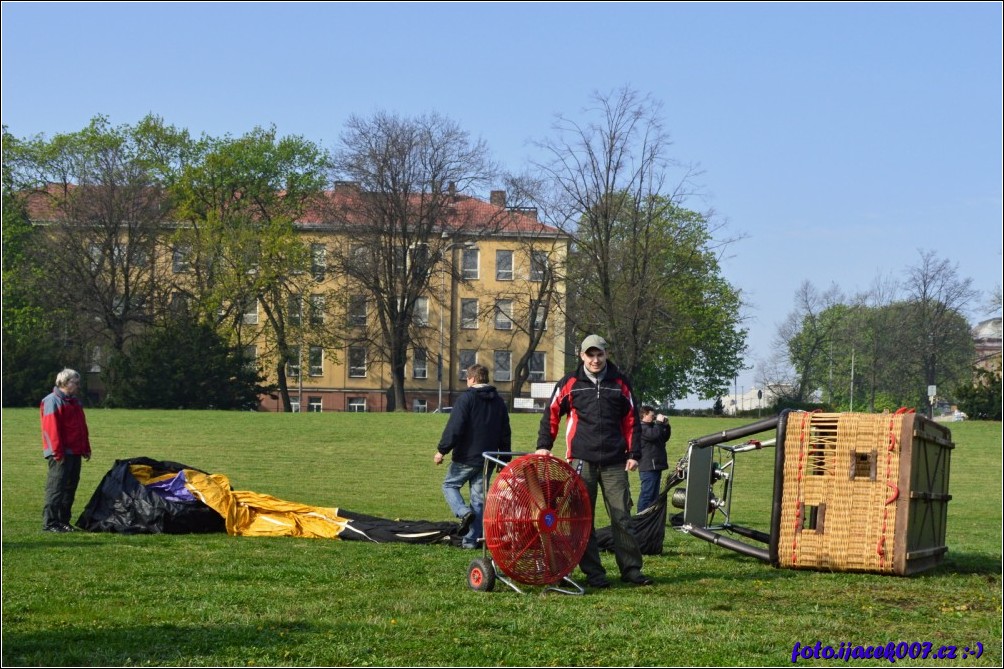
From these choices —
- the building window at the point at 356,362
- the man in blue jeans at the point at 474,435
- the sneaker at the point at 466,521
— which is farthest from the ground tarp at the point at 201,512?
the building window at the point at 356,362

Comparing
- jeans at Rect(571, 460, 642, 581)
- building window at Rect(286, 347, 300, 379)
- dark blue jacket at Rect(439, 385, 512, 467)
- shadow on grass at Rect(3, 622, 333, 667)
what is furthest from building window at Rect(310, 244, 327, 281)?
shadow on grass at Rect(3, 622, 333, 667)

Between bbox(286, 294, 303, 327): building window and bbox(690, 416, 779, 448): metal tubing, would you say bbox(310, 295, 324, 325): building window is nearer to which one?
bbox(286, 294, 303, 327): building window

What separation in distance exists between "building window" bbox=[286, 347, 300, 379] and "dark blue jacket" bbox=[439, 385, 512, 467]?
5524 cm

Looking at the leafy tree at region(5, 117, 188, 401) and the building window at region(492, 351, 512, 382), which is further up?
the leafy tree at region(5, 117, 188, 401)

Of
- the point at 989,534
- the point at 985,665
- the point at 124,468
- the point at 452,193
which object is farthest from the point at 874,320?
the point at 985,665

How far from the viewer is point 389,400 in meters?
75.3

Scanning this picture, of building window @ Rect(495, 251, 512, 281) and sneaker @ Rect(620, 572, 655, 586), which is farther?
building window @ Rect(495, 251, 512, 281)

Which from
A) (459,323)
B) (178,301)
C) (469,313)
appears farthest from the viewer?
(459,323)

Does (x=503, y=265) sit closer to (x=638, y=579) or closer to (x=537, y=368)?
(x=537, y=368)

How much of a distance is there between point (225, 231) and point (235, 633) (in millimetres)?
59686

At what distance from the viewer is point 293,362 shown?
68.5 meters

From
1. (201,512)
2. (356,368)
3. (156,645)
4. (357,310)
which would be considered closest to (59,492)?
(201,512)

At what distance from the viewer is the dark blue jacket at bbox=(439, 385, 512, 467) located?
12828 mm

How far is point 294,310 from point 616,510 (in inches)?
2298
